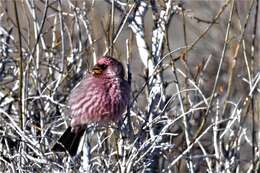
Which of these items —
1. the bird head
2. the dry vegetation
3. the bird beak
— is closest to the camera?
the dry vegetation

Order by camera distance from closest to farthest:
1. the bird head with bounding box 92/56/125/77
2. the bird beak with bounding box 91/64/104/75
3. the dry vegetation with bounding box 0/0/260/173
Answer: the dry vegetation with bounding box 0/0/260/173, the bird head with bounding box 92/56/125/77, the bird beak with bounding box 91/64/104/75

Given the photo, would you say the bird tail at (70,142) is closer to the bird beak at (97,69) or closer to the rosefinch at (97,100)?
the rosefinch at (97,100)

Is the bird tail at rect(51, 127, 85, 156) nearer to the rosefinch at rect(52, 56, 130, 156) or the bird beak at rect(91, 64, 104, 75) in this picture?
the rosefinch at rect(52, 56, 130, 156)

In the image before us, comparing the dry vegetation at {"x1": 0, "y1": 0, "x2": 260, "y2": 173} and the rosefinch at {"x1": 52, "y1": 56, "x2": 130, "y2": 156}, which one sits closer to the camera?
the dry vegetation at {"x1": 0, "y1": 0, "x2": 260, "y2": 173}

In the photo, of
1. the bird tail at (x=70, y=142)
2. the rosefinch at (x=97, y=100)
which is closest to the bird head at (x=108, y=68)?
the rosefinch at (x=97, y=100)

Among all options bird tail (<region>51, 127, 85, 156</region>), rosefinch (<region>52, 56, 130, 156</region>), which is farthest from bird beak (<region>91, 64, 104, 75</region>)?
bird tail (<region>51, 127, 85, 156</region>)

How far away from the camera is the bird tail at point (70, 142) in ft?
15.1

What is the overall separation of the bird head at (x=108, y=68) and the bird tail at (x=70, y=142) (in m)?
0.35

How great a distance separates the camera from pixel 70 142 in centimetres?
471

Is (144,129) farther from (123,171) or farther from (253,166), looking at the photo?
(253,166)

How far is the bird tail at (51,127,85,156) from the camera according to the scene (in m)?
4.60

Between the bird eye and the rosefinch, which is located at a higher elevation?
the bird eye

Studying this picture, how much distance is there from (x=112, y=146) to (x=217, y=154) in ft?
2.01

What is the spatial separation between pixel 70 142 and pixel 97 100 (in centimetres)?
34
